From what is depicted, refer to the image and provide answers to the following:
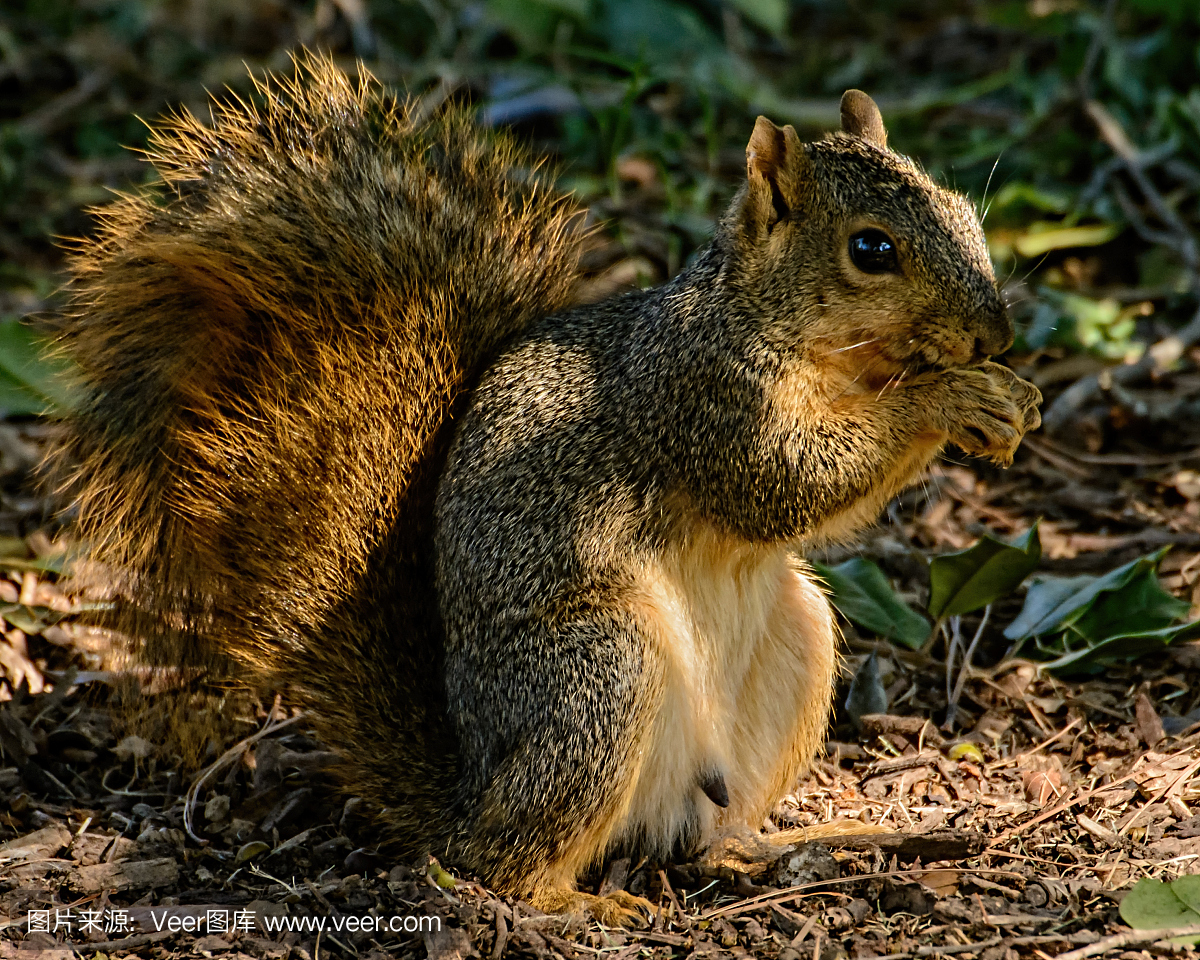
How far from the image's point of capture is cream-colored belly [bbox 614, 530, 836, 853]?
2.96 m

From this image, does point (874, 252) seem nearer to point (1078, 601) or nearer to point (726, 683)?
point (726, 683)

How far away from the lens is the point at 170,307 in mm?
3076

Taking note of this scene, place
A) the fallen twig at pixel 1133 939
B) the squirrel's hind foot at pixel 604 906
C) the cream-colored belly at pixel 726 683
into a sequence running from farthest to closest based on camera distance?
1. the cream-colored belly at pixel 726 683
2. the squirrel's hind foot at pixel 604 906
3. the fallen twig at pixel 1133 939

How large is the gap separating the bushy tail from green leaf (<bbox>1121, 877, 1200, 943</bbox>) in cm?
141

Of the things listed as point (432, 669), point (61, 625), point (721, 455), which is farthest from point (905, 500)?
point (61, 625)

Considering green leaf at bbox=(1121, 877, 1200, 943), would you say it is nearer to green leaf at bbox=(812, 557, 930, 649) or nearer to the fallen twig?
the fallen twig

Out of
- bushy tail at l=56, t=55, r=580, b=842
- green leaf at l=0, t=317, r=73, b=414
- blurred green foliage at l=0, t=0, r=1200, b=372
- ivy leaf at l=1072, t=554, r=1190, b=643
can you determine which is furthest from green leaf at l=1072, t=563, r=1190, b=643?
green leaf at l=0, t=317, r=73, b=414

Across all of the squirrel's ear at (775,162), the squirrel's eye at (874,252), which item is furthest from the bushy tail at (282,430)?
the squirrel's eye at (874,252)

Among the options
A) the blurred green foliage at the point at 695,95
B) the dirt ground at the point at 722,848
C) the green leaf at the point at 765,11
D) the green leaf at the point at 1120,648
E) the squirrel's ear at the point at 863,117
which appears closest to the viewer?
the dirt ground at the point at 722,848

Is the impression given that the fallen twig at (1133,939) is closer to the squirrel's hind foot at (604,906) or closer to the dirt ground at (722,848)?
the dirt ground at (722,848)

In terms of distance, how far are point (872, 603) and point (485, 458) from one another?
51.4 inches

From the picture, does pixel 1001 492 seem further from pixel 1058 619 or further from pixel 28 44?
pixel 28 44

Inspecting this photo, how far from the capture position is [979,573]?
366cm

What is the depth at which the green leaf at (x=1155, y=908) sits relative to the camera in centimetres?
250
